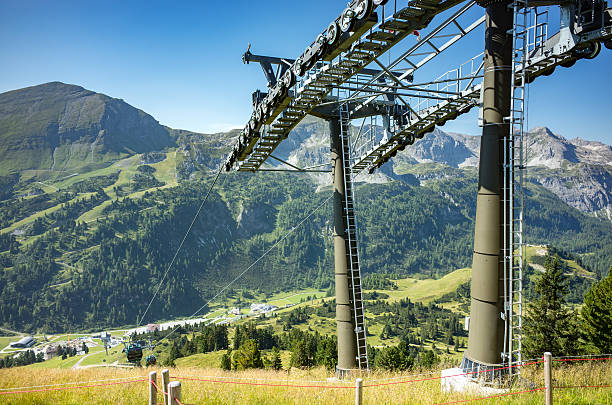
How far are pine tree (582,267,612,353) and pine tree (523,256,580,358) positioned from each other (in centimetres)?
470

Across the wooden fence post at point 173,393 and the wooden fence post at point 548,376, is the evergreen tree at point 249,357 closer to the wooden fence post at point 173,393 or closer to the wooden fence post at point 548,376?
the wooden fence post at point 173,393

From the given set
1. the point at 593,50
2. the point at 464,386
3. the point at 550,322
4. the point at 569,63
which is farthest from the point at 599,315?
the point at 464,386

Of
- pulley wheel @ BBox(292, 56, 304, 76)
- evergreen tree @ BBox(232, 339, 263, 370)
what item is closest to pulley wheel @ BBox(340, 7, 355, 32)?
pulley wheel @ BBox(292, 56, 304, 76)

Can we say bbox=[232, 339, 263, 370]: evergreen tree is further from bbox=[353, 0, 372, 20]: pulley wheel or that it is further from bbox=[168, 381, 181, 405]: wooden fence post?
bbox=[353, 0, 372, 20]: pulley wheel

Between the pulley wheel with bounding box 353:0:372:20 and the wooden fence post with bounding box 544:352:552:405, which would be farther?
the pulley wheel with bounding box 353:0:372:20

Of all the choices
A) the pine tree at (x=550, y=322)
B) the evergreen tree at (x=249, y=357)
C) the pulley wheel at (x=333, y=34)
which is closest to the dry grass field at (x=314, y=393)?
the pulley wheel at (x=333, y=34)

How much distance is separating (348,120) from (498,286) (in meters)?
10.0

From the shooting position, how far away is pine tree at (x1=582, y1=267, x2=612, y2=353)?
40625 mm

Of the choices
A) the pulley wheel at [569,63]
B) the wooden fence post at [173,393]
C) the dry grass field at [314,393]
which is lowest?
the dry grass field at [314,393]

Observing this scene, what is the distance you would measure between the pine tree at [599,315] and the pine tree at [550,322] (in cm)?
470

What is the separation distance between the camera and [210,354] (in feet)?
391

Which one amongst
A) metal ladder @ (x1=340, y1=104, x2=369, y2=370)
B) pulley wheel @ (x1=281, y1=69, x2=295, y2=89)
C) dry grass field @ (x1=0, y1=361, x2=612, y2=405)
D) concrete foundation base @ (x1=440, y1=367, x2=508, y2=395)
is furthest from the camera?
metal ladder @ (x1=340, y1=104, x2=369, y2=370)

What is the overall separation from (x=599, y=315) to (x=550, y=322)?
9589 millimetres

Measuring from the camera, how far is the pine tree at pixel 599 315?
40625 mm
